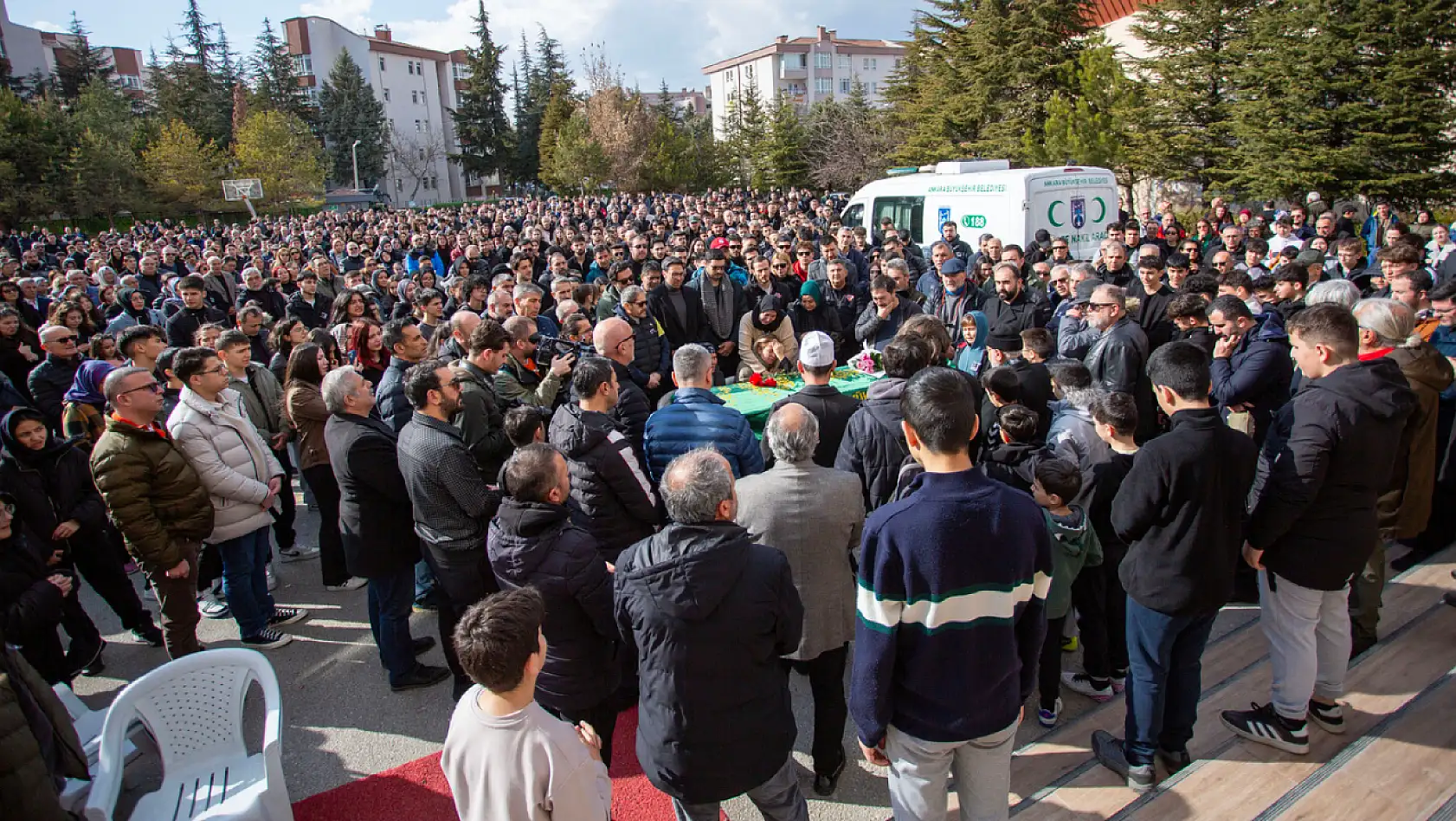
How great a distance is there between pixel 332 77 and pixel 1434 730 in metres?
63.7

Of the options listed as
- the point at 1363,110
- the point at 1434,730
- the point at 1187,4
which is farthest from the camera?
the point at 1187,4

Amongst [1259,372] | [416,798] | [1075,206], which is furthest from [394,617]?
[1075,206]

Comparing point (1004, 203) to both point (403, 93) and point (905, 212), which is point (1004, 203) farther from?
point (403, 93)

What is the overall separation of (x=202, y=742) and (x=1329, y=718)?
186 inches

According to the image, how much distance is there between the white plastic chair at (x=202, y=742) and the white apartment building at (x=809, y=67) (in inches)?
2404

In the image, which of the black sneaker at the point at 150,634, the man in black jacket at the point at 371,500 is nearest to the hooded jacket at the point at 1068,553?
the man in black jacket at the point at 371,500

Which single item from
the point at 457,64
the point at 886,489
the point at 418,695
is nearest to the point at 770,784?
the point at 886,489

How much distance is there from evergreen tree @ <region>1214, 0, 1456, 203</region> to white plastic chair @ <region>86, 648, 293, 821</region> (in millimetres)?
22297

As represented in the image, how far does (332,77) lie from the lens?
53062 mm

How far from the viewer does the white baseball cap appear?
3834mm

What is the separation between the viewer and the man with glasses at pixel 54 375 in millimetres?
6195

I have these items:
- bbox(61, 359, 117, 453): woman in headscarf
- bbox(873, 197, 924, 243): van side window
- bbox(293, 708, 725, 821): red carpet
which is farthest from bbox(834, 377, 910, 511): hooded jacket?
bbox(873, 197, 924, 243): van side window

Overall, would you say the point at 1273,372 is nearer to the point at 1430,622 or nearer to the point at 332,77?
the point at 1430,622

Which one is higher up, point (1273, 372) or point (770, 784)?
point (1273, 372)
